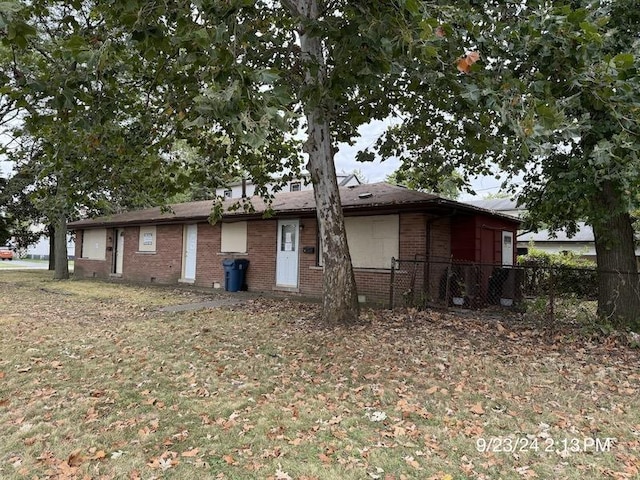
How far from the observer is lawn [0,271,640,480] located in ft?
10.2

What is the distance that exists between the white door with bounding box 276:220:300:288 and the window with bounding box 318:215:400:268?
1.82 metres

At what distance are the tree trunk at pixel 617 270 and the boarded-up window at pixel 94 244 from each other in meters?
18.2

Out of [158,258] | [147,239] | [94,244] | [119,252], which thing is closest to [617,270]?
[158,258]

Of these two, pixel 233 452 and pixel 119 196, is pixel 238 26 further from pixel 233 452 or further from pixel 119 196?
pixel 119 196

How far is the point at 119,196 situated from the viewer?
54.7 ft

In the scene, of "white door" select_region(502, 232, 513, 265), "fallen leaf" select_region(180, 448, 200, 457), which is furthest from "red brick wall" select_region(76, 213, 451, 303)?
"fallen leaf" select_region(180, 448, 200, 457)

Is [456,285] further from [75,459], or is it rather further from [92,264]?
[92,264]

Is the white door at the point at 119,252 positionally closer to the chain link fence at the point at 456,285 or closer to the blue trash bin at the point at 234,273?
the blue trash bin at the point at 234,273

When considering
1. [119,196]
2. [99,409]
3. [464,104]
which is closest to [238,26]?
[464,104]

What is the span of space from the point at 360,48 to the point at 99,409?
469cm

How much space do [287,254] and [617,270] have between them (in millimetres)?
7835

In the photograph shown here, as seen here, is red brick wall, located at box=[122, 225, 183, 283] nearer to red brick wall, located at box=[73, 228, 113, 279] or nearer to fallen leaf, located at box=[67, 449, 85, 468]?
red brick wall, located at box=[73, 228, 113, 279]

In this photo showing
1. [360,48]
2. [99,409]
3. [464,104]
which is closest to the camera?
[99,409]
